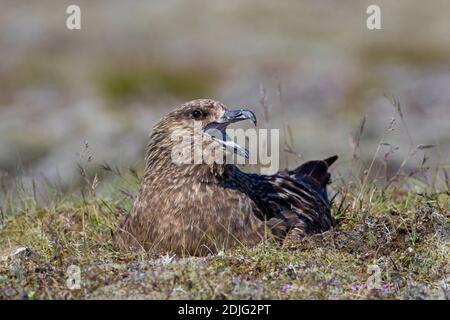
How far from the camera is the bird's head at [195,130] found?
18.4ft

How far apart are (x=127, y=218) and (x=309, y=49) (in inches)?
1206

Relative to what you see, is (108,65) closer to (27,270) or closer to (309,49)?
(309,49)

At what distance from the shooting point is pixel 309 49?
3584 cm

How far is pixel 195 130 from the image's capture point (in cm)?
573

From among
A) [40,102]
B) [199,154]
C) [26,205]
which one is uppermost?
[199,154]

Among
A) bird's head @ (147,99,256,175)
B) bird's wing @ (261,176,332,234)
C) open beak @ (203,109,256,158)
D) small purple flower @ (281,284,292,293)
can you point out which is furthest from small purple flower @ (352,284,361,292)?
bird's head @ (147,99,256,175)

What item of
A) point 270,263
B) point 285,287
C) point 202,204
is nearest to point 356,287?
point 285,287

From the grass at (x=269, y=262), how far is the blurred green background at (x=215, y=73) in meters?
0.69

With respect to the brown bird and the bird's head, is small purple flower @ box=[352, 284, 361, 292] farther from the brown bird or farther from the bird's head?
the bird's head

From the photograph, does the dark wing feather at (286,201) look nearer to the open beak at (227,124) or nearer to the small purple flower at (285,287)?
the open beak at (227,124)

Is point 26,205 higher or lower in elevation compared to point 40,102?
higher

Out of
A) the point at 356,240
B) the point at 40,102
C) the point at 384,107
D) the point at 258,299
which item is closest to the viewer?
the point at 258,299

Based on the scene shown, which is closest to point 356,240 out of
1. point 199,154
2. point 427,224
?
point 427,224

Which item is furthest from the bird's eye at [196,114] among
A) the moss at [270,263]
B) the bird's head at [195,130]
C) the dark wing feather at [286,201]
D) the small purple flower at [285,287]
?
the small purple flower at [285,287]
